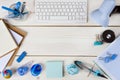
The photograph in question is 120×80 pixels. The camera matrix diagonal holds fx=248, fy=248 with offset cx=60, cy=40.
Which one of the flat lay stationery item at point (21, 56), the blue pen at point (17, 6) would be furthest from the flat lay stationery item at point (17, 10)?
the flat lay stationery item at point (21, 56)

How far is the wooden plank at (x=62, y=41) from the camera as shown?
125 centimetres

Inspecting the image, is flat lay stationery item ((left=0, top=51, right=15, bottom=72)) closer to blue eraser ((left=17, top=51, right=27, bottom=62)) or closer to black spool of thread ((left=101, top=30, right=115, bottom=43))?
blue eraser ((left=17, top=51, right=27, bottom=62))

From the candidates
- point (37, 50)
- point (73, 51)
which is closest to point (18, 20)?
point (37, 50)

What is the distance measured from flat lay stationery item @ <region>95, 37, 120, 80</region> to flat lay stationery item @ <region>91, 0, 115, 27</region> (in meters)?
0.11

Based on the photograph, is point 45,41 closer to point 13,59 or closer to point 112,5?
point 13,59

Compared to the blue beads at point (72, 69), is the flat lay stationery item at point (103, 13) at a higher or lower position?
higher

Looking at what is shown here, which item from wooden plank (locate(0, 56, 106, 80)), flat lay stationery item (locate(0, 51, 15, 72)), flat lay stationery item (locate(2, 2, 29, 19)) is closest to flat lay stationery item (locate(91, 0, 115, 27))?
wooden plank (locate(0, 56, 106, 80))

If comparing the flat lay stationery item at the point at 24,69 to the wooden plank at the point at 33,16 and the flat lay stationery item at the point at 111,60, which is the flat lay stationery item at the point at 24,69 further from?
the flat lay stationery item at the point at 111,60

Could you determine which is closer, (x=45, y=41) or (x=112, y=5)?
(x=112, y=5)

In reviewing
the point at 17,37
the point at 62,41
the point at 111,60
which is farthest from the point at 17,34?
the point at 111,60

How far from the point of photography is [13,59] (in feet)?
4.21

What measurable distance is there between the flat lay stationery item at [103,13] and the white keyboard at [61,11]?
2.1 inches

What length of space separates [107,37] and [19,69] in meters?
0.47

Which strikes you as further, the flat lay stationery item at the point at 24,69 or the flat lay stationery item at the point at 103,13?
the flat lay stationery item at the point at 24,69
